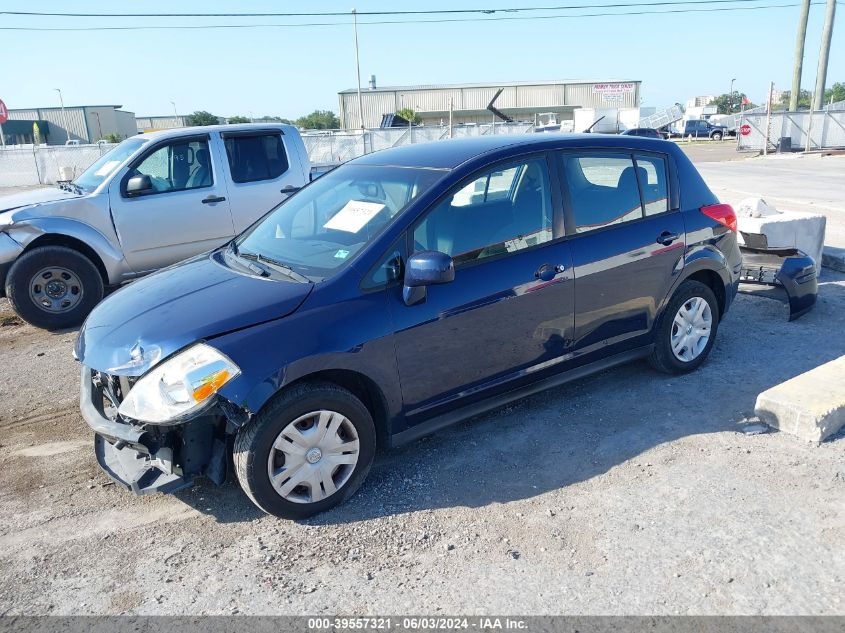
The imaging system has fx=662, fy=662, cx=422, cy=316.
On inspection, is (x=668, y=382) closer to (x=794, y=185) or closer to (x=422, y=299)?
(x=422, y=299)

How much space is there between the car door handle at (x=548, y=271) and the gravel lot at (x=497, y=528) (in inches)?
38.7

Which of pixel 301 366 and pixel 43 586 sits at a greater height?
pixel 301 366

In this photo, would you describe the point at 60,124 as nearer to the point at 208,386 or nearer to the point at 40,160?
the point at 40,160

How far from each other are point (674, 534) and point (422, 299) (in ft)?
5.53

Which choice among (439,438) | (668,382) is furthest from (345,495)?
(668,382)

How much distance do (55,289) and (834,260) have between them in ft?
28.6

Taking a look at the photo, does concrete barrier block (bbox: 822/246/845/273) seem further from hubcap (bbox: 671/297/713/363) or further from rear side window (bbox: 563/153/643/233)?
rear side window (bbox: 563/153/643/233)

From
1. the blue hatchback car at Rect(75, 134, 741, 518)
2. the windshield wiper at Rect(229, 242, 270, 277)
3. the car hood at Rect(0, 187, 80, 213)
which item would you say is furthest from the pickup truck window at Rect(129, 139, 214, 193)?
the windshield wiper at Rect(229, 242, 270, 277)

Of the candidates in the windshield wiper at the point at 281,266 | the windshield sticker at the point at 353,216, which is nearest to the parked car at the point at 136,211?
the windshield wiper at the point at 281,266

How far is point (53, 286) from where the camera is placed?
680 centimetres

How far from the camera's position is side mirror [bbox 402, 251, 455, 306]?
3.34 m

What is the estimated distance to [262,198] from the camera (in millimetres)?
7801

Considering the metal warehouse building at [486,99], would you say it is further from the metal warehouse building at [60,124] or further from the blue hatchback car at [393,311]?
the blue hatchback car at [393,311]

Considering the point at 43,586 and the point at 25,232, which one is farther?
the point at 25,232
